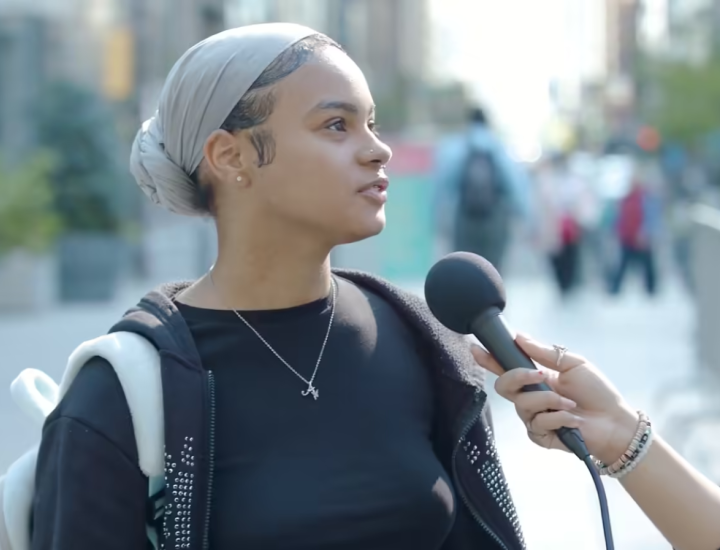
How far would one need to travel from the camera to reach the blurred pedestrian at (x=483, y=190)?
1164 cm

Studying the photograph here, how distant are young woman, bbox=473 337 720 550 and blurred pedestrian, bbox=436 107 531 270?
9.45m

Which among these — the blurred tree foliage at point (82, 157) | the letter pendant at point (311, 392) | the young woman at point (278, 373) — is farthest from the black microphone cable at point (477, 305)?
the blurred tree foliage at point (82, 157)

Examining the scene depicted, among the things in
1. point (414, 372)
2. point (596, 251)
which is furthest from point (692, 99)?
point (414, 372)

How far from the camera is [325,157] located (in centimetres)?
229

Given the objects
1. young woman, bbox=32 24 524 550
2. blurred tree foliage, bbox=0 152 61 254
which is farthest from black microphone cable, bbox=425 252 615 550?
blurred tree foliage, bbox=0 152 61 254

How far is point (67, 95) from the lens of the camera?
59.0ft

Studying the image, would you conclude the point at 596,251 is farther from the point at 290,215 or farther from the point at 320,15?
the point at 320,15

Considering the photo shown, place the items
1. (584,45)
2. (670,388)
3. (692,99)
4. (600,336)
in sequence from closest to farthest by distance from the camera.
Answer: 1. (670,388)
2. (600,336)
3. (692,99)
4. (584,45)

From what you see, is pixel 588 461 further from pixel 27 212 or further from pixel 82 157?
pixel 82 157

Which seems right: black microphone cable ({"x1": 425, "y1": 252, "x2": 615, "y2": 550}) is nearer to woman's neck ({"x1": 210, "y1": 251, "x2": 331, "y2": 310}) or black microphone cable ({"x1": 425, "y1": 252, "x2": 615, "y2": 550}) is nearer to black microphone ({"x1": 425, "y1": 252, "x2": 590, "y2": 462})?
black microphone ({"x1": 425, "y1": 252, "x2": 590, "y2": 462})

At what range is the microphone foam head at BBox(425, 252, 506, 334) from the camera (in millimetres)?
2271

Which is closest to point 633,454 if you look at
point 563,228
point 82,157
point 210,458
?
point 210,458

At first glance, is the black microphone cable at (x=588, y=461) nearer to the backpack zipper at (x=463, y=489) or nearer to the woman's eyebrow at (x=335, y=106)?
the backpack zipper at (x=463, y=489)

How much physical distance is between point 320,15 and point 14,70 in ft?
103
